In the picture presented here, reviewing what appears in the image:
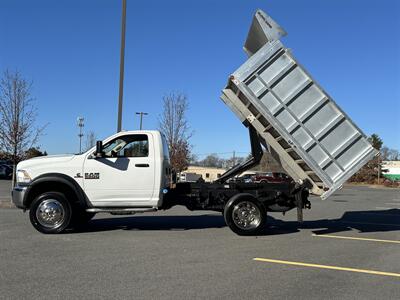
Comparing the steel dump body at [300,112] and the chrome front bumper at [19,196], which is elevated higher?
the steel dump body at [300,112]

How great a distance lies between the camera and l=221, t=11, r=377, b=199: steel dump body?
9.60 m

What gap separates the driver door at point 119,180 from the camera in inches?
386

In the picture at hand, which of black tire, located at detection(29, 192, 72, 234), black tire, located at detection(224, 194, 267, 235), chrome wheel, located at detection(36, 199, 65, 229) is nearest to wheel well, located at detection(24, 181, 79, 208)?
black tire, located at detection(29, 192, 72, 234)

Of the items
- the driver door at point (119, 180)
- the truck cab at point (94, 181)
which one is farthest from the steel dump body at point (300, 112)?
the driver door at point (119, 180)

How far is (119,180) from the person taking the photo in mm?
9828

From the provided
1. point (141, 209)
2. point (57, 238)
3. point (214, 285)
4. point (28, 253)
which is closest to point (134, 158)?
point (141, 209)

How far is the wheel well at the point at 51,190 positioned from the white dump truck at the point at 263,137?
0.07 ft

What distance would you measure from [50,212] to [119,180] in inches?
62.9

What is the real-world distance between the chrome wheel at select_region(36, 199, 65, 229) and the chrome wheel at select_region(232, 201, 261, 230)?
12.2 ft

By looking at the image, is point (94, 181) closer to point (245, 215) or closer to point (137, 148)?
point (137, 148)

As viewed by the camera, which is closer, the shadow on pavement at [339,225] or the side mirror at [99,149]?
the side mirror at [99,149]

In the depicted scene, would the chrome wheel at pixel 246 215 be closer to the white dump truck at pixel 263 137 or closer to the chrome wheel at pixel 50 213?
the white dump truck at pixel 263 137

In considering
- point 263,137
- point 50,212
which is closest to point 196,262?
point 263,137

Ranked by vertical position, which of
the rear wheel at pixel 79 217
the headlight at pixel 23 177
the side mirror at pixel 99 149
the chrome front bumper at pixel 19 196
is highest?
the side mirror at pixel 99 149
